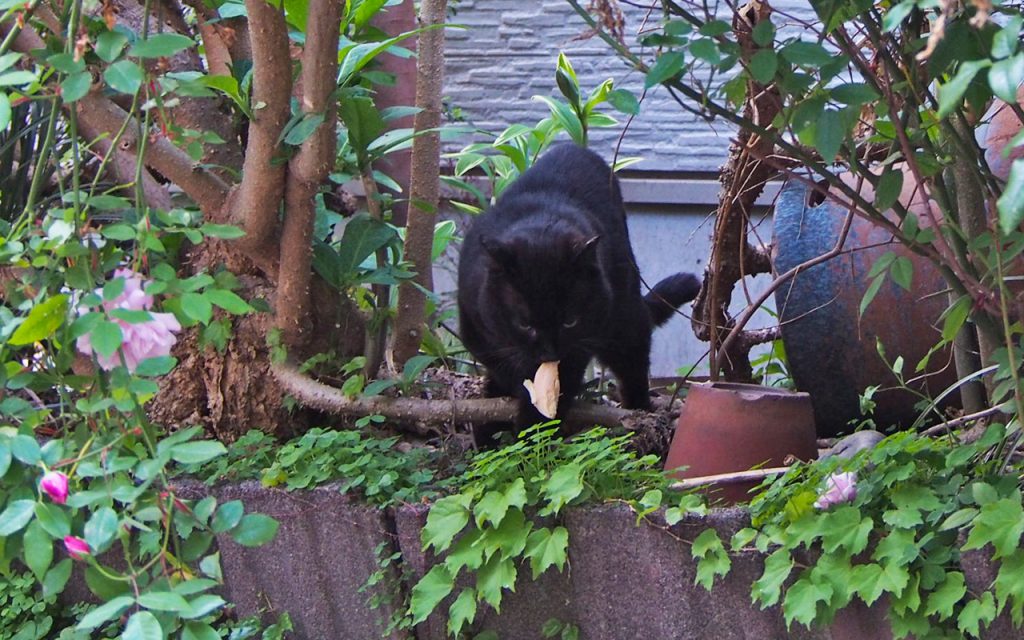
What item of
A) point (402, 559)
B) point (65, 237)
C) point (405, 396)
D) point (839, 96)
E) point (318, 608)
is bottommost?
point (318, 608)

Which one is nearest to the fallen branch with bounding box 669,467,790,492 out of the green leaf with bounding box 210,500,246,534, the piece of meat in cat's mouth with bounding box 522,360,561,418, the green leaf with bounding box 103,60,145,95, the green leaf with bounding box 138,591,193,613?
the piece of meat in cat's mouth with bounding box 522,360,561,418

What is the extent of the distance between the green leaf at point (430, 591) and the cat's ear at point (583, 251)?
2.73ft

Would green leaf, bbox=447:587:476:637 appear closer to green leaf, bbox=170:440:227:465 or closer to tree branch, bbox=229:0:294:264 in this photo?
green leaf, bbox=170:440:227:465

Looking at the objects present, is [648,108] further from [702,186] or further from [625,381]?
[625,381]

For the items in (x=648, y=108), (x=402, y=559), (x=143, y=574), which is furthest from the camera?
(x=648, y=108)

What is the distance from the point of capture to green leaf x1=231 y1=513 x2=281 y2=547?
1107 mm

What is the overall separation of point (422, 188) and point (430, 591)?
107 centimetres

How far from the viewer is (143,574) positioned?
1.11 metres

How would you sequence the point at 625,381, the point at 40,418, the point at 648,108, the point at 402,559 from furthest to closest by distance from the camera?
the point at 648,108 < the point at 625,381 < the point at 402,559 < the point at 40,418

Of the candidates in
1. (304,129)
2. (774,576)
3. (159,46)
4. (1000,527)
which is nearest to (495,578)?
(774,576)

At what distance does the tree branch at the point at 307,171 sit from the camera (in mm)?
1875

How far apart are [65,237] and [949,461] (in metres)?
1.22

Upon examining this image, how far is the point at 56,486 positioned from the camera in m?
1.04

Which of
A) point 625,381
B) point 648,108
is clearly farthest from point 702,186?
point 625,381
